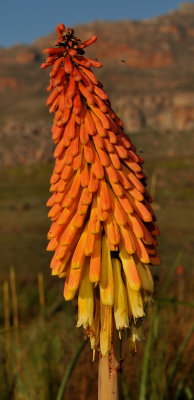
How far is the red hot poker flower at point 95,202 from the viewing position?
206 centimetres

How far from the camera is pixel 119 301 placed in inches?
81.9

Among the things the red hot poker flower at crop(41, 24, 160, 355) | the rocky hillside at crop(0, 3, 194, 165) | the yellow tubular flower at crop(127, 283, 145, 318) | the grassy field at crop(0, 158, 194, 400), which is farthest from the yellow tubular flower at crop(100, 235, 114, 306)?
the rocky hillside at crop(0, 3, 194, 165)

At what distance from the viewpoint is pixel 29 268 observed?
19734 millimetres

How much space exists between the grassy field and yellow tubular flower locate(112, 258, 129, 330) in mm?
632

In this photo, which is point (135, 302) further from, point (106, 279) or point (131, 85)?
point (131, 85)

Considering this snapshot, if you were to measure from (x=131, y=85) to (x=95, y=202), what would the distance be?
338 feet

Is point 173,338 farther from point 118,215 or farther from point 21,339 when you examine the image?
point 118,215

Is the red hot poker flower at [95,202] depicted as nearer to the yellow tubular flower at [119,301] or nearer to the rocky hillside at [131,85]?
the yellow tubular flower at [119,301]

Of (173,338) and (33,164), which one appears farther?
(33,164)

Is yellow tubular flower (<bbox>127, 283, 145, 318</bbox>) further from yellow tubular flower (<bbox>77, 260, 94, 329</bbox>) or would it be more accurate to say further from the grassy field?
the grassy field

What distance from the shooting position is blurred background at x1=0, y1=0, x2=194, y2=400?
482 centimetres

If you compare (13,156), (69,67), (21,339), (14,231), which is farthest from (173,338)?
(13,156)

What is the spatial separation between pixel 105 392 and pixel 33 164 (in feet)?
228

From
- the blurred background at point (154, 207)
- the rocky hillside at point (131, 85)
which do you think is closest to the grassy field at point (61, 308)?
the blurred background at point (154, 207)
